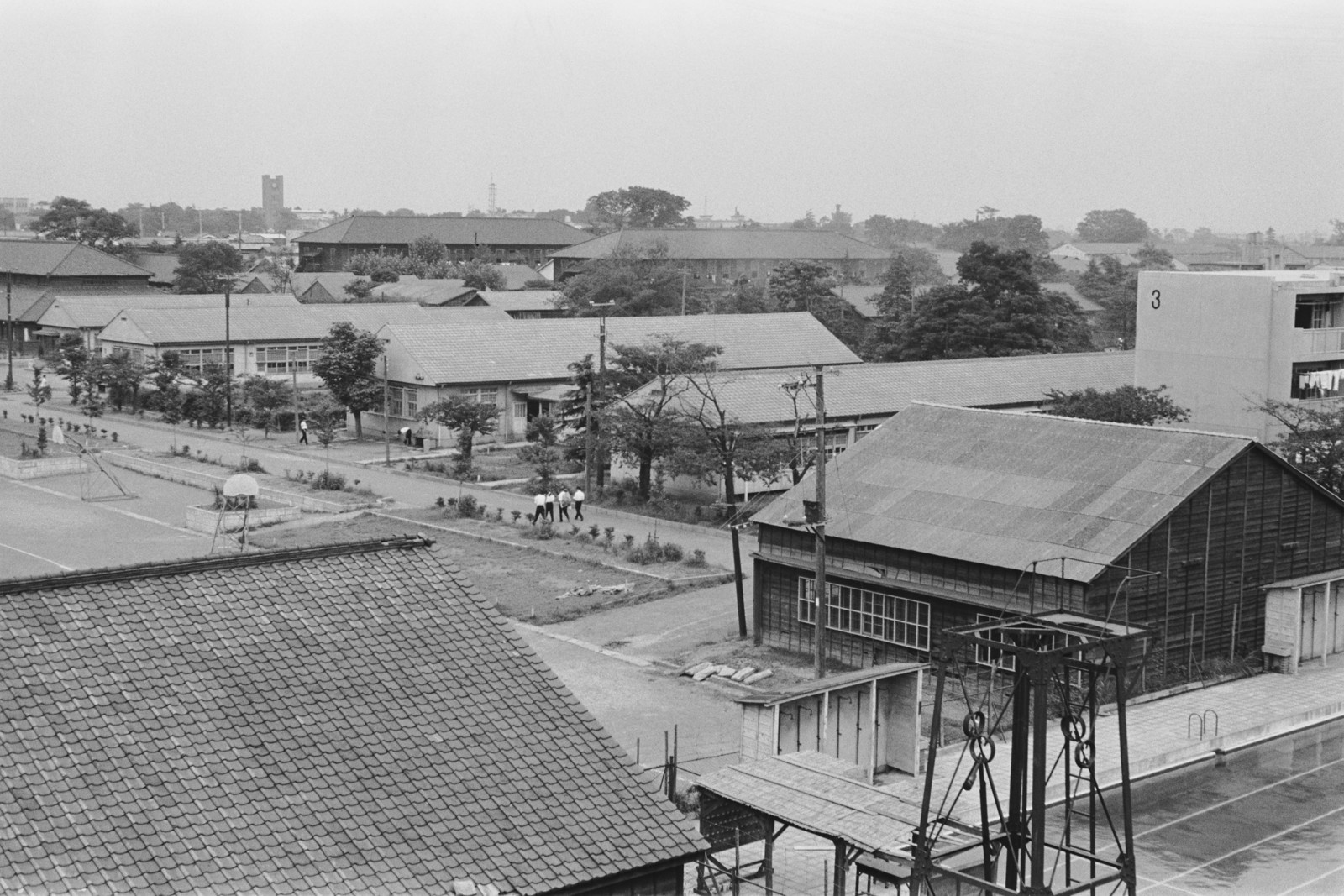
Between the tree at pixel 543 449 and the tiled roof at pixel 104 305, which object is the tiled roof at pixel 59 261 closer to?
the tiled roof at pixel 104 305

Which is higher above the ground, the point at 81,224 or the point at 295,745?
the point at 81,224

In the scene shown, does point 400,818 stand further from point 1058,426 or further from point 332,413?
point 332,413

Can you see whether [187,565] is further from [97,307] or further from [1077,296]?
[1077,296]

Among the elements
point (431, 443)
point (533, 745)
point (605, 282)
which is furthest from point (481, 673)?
point (605, 282)

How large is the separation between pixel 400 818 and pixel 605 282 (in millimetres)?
63943

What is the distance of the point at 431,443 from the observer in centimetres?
4759

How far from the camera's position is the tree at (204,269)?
8912cm

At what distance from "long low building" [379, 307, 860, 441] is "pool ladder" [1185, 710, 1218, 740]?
87.1 ft

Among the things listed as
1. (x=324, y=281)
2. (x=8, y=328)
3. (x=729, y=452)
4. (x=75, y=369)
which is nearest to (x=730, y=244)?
(x=324, y=281)

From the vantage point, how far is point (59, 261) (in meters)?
81.2

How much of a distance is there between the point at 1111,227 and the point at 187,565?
187641mm

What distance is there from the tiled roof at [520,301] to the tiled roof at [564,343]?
1795 centimetres

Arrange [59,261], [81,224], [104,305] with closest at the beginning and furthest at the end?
[104,305]
[59,261]
[81,224]

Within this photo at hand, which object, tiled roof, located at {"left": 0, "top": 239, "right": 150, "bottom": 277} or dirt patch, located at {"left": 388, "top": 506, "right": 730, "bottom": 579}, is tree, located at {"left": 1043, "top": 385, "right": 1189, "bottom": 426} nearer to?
dirt patch, located at {"left": 388, "top": 506, "right": 730, "bottom": 579}
